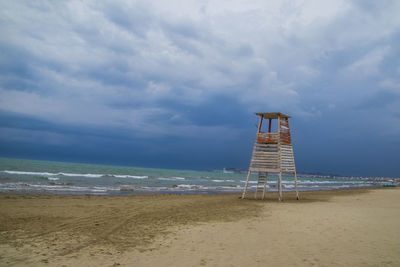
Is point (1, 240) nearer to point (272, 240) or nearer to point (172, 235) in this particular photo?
point (172, 235)

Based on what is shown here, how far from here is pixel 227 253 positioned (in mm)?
5785

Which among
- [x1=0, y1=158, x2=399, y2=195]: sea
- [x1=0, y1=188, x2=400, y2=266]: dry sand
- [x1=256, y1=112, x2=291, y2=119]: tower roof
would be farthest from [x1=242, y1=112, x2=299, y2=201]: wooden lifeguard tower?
[x1=0, y1=158, x2=399, y2=195]: sea

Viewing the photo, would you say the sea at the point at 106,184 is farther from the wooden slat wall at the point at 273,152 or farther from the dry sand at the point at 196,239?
the dry sand at the point at 196,239

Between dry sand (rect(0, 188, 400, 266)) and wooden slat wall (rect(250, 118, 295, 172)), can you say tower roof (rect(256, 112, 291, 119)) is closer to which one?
wooden slat wall (rect(250, 118, 295, 172))

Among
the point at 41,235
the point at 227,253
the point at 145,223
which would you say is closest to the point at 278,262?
the point at 227,253

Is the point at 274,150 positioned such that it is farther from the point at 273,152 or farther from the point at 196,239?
the point at 196,239

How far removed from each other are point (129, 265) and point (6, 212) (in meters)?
7.58

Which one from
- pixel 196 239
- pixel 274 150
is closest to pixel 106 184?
pixel 274 150

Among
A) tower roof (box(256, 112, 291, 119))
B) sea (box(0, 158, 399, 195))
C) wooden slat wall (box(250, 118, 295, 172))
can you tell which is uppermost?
tower roof (box(256, 112, 291, 119))

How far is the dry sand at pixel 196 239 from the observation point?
539 centimetres

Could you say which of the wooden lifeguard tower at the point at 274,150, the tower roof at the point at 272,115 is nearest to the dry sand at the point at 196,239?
the wooden lifeguard tower at the point at 274,150

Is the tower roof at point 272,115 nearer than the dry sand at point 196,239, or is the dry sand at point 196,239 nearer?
Answer: the dry sand at point 196,239

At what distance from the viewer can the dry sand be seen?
5.39m

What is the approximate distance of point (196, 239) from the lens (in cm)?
688
